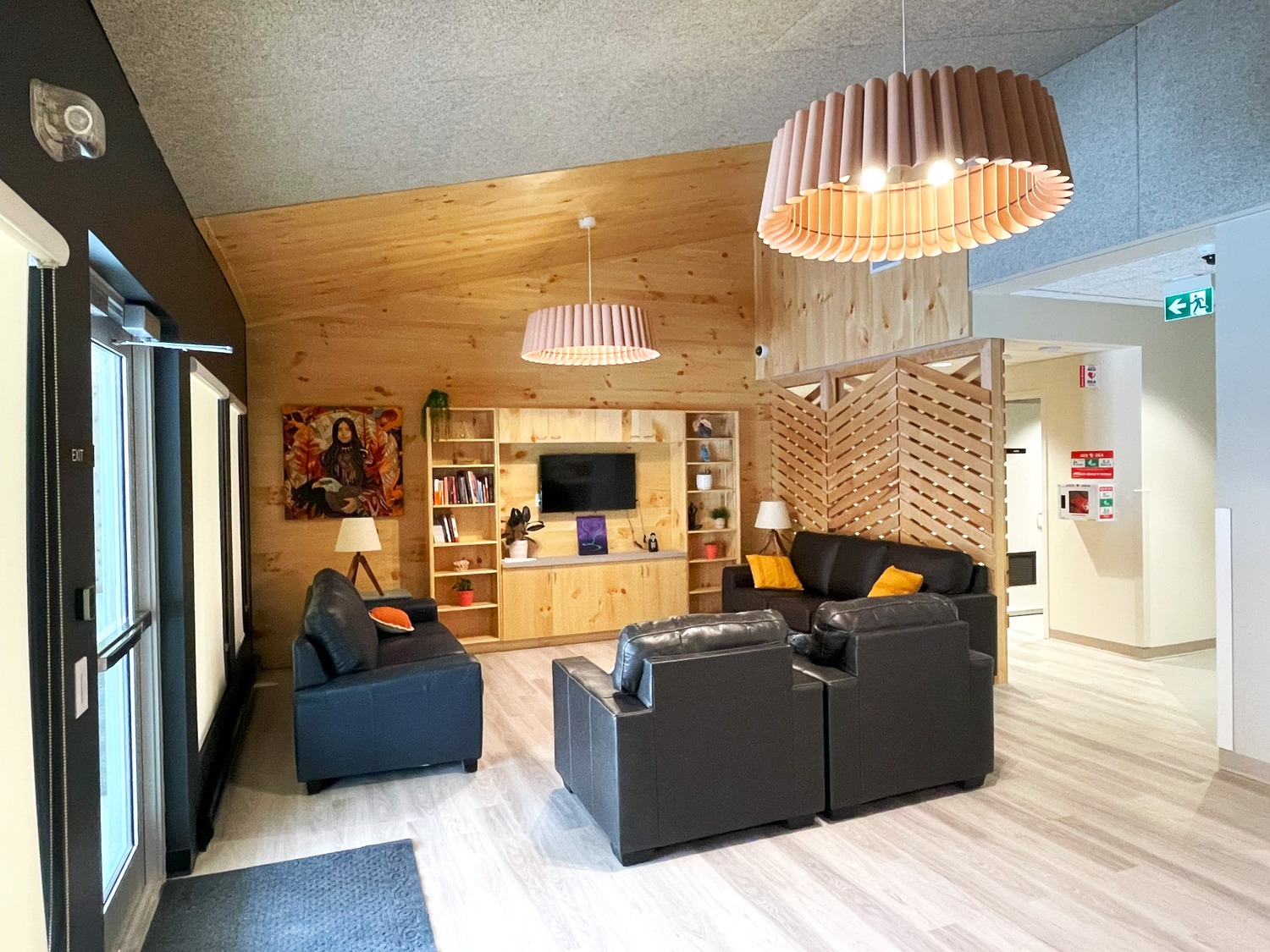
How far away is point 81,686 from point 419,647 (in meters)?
2.90

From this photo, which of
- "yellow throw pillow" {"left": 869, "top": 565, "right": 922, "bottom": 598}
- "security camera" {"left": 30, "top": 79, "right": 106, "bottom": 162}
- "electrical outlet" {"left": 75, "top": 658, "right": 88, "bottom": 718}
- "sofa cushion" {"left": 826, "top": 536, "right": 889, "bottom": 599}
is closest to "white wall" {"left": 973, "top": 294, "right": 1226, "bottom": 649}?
"sofa cushion" {"left": 826, "top": 536, "right": 889, "bottom": 599}

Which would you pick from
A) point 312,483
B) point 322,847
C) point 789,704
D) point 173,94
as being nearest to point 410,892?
point 322,847

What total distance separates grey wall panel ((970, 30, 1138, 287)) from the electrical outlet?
4.49 metres

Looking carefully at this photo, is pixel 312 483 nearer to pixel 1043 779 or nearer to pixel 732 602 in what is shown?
pixel 732 602

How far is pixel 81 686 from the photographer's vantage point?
6.30ft

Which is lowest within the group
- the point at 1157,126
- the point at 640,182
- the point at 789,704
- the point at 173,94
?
the point at 789,704

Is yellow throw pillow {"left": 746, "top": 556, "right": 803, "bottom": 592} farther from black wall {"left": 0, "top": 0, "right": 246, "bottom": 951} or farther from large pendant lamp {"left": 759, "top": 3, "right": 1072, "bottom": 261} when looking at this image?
black wall {"left": 0, "top": 0, "right": 246, "bottom": 951}

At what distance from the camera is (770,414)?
809 cm

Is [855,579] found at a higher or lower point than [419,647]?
higher

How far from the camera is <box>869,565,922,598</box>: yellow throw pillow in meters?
5.59

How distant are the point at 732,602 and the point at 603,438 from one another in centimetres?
181

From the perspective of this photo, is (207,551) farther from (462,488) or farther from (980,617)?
(980,617)

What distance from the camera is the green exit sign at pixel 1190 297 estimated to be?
5125 millimetres

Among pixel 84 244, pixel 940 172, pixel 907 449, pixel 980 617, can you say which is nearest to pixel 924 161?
pixel 940 172
